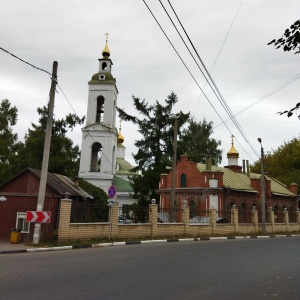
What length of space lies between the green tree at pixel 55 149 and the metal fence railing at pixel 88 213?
20.7 metres

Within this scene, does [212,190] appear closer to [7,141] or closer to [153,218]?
[153,218]

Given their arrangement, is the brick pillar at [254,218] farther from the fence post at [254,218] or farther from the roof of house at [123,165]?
the roof of house at [123,165]

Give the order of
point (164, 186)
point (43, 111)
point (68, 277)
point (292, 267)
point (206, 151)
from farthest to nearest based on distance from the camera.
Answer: point (206, 151) → point (43, 111) → point (164, 186) → point (292, 267) → point (68, 277)

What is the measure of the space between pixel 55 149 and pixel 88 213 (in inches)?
932

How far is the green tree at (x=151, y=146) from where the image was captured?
3466 cm

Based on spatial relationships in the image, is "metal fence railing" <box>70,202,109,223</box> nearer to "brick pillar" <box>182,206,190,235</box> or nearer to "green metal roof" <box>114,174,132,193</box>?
"brick pillar" <box>182,206,190,235</box>

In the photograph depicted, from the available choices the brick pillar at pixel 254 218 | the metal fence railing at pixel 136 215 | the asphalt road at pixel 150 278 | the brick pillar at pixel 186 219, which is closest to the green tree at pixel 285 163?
the brick pillar at pixel 254 218

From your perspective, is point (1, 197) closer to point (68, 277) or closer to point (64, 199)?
point (64, 199)

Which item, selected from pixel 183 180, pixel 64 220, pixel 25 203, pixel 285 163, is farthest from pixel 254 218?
pixel 285 163

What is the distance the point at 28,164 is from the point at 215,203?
2043 cm

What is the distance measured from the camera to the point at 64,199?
1539cm

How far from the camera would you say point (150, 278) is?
7.31 metres


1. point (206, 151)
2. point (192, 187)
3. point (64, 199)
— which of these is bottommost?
point (64, 199)

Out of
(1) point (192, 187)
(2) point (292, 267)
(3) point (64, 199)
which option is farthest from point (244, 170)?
(2) point (292, 267)
